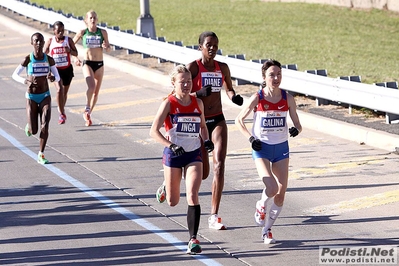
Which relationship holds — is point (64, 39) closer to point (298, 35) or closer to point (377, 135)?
point (377, 135)

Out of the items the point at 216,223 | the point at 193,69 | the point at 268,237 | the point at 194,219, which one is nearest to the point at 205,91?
the point at 193,69

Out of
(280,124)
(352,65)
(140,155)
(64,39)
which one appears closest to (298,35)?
(352,65)

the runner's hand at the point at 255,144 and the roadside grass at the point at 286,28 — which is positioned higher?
the roadside grass at the point at 286,28

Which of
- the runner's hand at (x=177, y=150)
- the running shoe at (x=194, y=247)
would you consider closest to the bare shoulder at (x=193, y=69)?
the runner's hand at (x=177, y=150)

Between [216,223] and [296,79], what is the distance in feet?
25.6

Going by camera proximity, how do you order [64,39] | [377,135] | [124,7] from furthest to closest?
[124,7] → [64,39] → [377,135]

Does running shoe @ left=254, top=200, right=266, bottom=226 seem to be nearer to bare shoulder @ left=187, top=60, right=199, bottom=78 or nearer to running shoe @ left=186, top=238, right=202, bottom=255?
running shoe @ left=186, top=238, right=202, bottom=255

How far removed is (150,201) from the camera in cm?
1180

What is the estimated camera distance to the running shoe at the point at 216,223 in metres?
10.4

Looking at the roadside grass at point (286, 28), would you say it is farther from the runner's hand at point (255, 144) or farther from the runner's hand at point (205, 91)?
the runner's hand at point (255, 144)

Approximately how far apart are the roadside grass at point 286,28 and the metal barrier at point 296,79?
7.27ft

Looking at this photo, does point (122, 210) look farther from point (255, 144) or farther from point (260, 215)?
point (255, 144)

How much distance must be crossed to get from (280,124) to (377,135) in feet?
16.3

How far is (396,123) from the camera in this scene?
15430 mm
